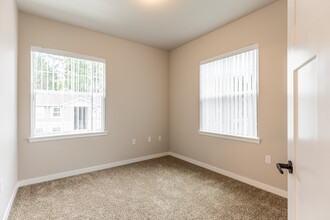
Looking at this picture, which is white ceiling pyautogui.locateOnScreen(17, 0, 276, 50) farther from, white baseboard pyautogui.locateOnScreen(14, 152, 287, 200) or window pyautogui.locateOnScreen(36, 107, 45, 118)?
white baseboard pyautogui.locateOnScreen(14, 152, 287, 200)

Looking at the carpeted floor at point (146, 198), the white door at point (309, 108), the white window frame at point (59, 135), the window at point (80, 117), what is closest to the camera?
the white door at point (309, 108)

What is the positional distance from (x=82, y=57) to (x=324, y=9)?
337 cm

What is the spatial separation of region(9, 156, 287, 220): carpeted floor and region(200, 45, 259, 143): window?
0.85 m

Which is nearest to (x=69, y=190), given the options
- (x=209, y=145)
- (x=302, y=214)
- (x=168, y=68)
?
(x=209, y=145)

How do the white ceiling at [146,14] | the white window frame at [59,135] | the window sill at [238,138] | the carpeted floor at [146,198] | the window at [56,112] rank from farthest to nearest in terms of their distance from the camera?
the window at [56,112] < the white window frame at [59,135] < the window sill at [238,138] < the white ceiling at [146,14] < the carpeted floor at [146,198]

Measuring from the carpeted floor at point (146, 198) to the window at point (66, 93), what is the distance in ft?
3.02

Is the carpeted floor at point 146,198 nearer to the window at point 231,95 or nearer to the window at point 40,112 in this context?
the window at point 231,95

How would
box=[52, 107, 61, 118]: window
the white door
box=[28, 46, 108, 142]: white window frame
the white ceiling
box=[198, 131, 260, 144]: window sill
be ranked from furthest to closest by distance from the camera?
box=[52, 107, 61, 118]: window, box=[28, 46, 108, 142]: white window frame, box=[198, 131, 260, 144]: window sill, the white ceiling, the white door

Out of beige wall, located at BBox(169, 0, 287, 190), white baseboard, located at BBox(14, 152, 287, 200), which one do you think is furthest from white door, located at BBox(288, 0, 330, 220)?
white baseboard, located at BBox(14, 152, 287, 200)

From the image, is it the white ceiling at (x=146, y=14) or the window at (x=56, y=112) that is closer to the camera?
the white ceiling at (x=146, y=14)

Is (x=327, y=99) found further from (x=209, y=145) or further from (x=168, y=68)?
(x=168, y=68)

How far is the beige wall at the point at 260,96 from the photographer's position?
2.32 metres

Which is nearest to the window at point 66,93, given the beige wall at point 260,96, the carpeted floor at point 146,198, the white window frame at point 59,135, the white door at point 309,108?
the white window frame at point 59,135

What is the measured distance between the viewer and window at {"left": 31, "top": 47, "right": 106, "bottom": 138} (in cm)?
277
